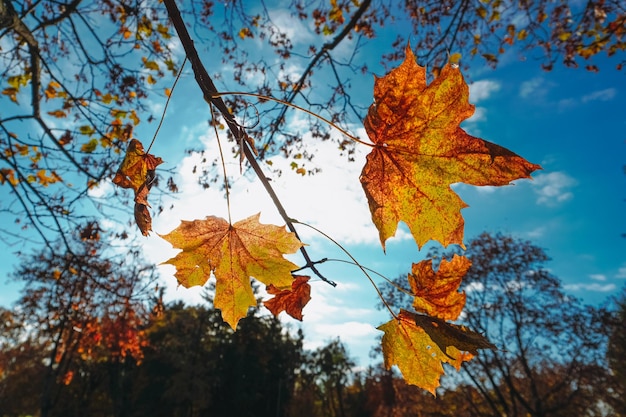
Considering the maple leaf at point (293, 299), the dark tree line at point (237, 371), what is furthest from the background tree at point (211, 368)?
the maple leaf at point (293, 299)

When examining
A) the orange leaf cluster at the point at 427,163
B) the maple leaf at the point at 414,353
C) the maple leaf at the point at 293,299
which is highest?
the orange leaf cluster at the point at 427,163

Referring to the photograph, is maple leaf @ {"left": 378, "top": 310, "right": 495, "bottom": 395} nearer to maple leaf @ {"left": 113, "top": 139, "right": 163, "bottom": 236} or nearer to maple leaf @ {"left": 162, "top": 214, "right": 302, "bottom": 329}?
maple leaf @ {"left": 162, "top": 214, "right": 302, "bottom": 329}

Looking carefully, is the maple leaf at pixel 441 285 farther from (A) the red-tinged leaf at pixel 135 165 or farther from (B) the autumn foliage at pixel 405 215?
(A) the red-tinged leaf at pixel 135 165

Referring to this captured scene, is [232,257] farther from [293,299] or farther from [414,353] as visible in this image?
[414,353]

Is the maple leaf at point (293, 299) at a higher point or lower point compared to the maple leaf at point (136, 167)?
lower

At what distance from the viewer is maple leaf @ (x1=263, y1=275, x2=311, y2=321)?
1.44 metres

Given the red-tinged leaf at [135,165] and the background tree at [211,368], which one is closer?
the red-tinged leaf at [135,165]

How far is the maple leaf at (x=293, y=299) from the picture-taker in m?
1.44

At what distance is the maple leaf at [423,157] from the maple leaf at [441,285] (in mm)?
297

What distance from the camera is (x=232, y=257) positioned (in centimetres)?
133

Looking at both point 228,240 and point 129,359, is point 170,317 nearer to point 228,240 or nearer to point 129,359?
point 129,359

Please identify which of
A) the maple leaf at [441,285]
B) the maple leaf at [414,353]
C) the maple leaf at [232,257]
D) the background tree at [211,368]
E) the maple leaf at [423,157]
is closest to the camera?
the maple leaf at [423,157]

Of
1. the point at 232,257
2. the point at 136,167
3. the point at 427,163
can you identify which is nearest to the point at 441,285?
the point at 427,163

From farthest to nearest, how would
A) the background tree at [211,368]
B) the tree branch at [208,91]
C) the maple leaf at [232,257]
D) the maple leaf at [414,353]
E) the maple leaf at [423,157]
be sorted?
the background tree at [211,368] → the maple leaf at [414,353] → the maple leaf at [232,257] → the maple leaf at [423,157] → the tree branch at [208,91]
